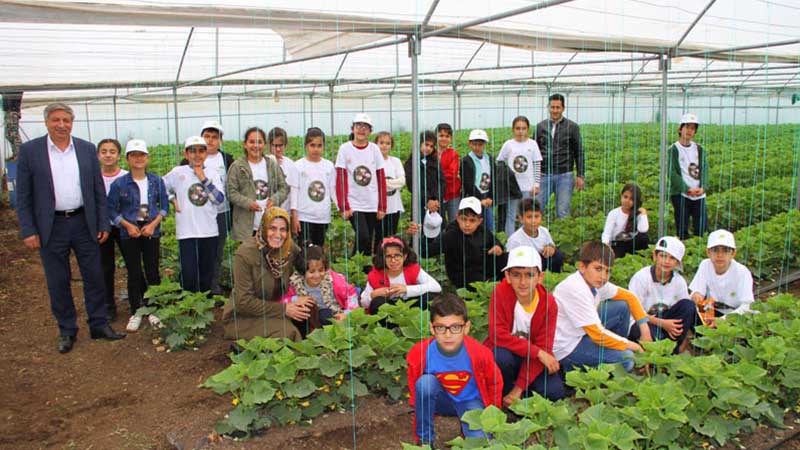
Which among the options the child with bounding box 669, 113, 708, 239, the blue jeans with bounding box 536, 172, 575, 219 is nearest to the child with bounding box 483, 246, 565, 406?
the blue jeans with bounding box 536, 172, 575, 219

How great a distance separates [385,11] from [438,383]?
3.28 metres

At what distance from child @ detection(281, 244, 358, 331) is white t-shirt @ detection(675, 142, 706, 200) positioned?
153 inches

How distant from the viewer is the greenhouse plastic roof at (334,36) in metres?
4.89

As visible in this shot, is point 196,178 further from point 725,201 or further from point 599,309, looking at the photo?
point 725,201

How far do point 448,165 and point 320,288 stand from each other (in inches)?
93.4

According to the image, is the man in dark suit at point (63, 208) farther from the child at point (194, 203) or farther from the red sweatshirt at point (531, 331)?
the red sweatshirt at point (531, 331)

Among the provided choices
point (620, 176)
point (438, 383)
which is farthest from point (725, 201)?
point (438, 383)

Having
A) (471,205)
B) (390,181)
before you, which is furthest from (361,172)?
(471,205)

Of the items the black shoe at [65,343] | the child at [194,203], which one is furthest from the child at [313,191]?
the black shoe at [65,343]

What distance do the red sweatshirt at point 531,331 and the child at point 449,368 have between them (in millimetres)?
388

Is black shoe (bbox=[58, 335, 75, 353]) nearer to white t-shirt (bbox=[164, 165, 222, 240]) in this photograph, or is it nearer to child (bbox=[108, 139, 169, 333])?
child (bbox=[108, 139, 169, 333])

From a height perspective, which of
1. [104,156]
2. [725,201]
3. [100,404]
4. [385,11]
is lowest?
[100,404]

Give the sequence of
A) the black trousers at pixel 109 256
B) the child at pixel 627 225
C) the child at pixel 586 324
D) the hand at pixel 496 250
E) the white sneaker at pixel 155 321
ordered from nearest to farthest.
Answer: the child at pixel 586 324 → the white sneaker at pixel 155 321 → the hand at pixel 496 250 → the black trousers at pixel 109 256 → the child at pixel 627 225

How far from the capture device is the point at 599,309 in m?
4.25
